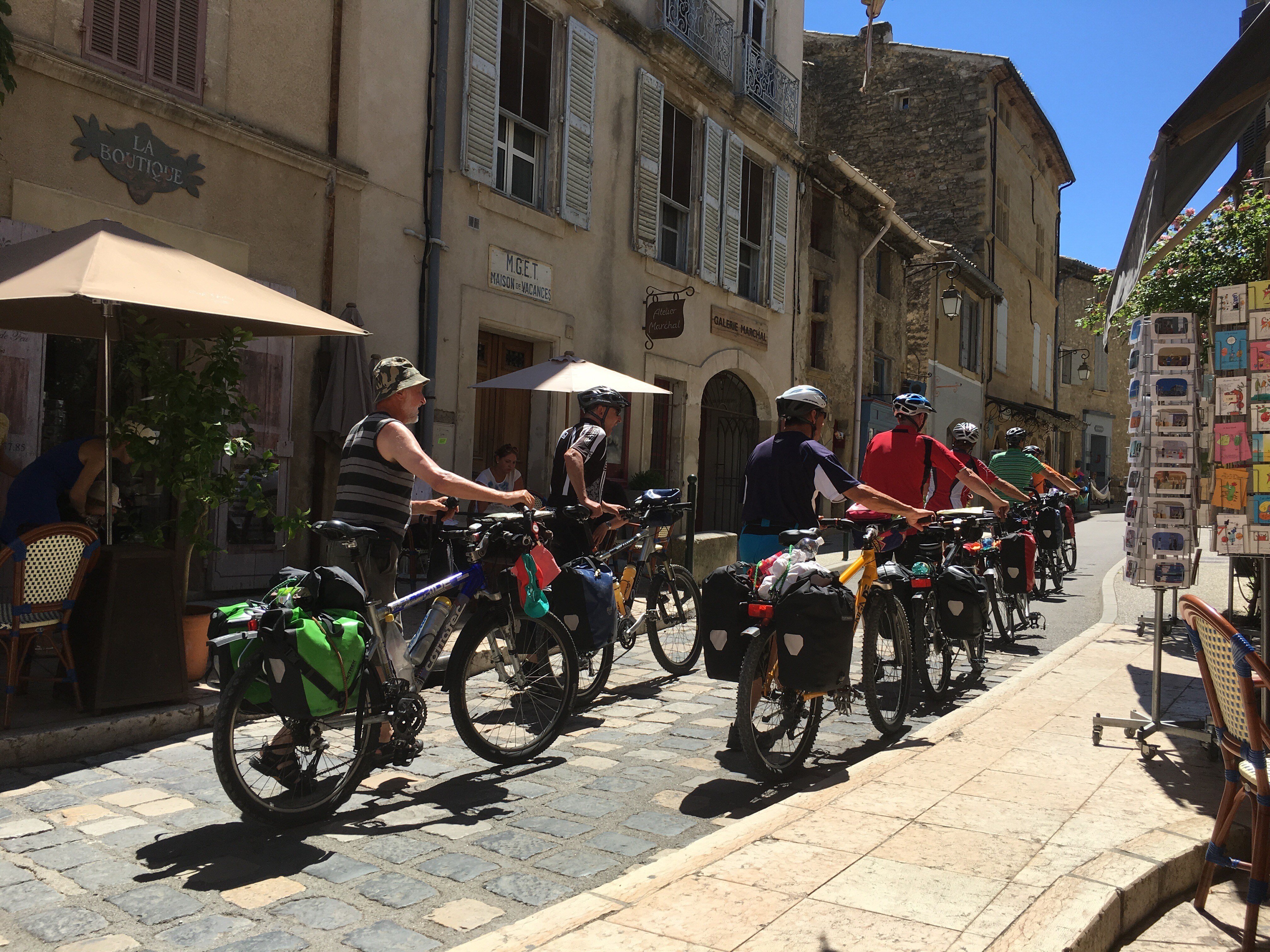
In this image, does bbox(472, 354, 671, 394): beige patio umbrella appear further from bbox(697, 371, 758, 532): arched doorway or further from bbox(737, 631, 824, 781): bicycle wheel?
bbox(697, 371, 758, 532): arched doorway

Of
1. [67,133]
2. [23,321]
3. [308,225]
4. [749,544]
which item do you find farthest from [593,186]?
[749,544]

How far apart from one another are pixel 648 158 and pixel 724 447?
204 inches

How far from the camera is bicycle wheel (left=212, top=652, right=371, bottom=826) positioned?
→ 3506 mm

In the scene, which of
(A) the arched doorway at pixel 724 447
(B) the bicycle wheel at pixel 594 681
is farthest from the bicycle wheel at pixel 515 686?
(A) the arched doorway at pixel 724 447

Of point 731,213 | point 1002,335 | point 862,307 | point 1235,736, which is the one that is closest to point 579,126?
point 731,213

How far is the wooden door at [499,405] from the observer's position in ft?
37.0

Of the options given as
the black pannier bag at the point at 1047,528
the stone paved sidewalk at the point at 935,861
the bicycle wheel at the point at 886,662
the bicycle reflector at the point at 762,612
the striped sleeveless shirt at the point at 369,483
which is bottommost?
the stone paved sidewalk at the point at 935,861

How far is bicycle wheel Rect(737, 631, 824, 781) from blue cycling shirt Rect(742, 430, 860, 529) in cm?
81

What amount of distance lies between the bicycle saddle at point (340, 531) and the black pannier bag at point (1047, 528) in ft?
30.5

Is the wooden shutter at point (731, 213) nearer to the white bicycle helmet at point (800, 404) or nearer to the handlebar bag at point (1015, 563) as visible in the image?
the handlebar bag at point (1015, 563)

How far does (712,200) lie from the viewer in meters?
15.0

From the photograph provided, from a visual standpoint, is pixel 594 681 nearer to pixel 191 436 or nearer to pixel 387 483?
pixel 387 483

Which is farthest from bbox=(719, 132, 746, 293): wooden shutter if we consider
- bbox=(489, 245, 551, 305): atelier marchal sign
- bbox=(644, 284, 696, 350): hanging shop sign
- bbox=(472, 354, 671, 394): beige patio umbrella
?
bbox=(472, 354, 671, 394): beige patio umbrella

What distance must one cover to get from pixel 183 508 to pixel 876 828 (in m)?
3.89
